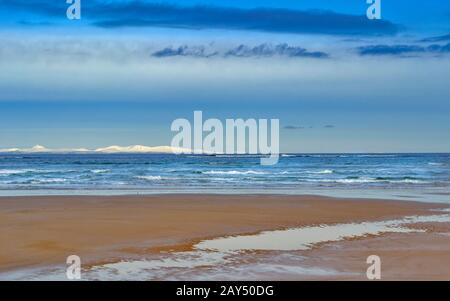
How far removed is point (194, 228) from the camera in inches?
573

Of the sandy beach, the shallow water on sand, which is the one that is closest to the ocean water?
the sandy beach

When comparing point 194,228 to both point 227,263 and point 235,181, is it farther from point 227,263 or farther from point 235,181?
point 235,181

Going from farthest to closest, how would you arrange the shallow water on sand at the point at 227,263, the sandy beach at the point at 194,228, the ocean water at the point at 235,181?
the ocean water at the point at 235,181 < the sandy beach at the point at 194,228 < the shallow water on sand at the point at 227,263

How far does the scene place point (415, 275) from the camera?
30.2 ft

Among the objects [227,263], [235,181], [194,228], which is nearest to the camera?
[227,263]

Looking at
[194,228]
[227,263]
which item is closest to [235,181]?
[194,228]

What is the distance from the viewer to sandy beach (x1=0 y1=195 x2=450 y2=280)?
10320mm

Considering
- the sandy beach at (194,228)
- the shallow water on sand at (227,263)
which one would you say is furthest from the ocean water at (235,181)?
the shallow water on sand at (227,263)

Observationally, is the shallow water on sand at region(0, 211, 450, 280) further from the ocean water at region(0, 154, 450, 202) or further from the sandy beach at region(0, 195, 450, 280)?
the ocean water at region(0, 154, 450, 202)

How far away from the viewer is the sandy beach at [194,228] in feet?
33.9

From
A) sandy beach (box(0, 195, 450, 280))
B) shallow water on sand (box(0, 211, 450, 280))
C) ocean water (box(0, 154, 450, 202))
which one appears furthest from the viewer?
ocean water (box(0, 154, 450, 202))

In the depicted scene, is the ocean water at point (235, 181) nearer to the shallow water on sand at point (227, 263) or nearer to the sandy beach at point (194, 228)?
the sandy beach at point (194, 228)
